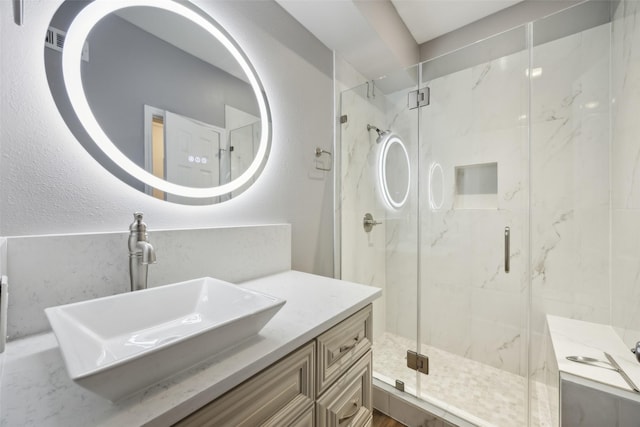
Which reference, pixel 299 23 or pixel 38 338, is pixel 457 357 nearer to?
pixel 38 338

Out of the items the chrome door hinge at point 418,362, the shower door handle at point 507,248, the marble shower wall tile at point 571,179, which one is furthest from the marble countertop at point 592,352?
the chrome door hinge at point 418,362

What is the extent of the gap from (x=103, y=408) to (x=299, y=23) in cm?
178

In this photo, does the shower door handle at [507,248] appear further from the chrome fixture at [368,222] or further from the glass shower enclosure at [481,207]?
the chrome fixture at [368,222]

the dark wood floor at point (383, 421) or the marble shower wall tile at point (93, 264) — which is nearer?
the marble shower wall tile at point (93, 264)

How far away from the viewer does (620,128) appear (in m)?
1.34

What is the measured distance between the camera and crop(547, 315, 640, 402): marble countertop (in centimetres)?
94

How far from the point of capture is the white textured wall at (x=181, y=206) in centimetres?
67

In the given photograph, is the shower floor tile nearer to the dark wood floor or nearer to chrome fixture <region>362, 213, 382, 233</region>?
the dark wood floor

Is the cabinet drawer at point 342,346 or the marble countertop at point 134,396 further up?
the marble countertop at point 134,396

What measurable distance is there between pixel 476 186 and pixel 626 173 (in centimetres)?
71

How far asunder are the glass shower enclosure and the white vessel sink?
44.8 inches

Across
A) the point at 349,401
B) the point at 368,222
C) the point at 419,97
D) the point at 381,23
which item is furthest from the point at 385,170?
the point at 349,401

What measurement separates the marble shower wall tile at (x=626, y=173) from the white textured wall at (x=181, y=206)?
1.45 m

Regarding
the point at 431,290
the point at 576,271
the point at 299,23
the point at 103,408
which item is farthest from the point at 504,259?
the point at 103,408
